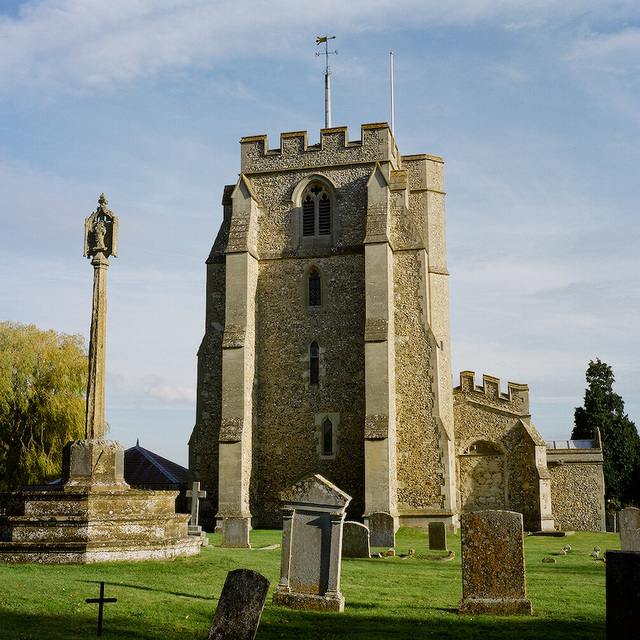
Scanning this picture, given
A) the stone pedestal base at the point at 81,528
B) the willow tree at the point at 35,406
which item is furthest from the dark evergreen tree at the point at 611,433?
the stone pedestal base at the point at 81,528

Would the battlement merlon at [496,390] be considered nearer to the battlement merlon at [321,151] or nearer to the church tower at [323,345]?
the church tower at [323,345]

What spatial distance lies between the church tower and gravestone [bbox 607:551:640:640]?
16.9 m

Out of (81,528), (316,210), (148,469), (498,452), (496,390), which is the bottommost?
(81,528)

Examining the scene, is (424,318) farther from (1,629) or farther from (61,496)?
(1,629)

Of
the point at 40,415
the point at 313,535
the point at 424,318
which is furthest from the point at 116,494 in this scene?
the point at 40,415

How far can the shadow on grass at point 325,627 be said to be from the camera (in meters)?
8.03

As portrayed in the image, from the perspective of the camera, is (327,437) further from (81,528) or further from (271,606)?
(271,606)

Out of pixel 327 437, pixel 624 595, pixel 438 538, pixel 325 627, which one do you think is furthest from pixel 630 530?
pixel 327 437

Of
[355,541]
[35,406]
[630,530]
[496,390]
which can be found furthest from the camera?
[496,390]

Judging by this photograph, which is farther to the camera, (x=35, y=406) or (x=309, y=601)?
(x=35, y=406)

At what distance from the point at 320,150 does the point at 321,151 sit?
0.21ft

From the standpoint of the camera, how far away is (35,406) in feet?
93.7

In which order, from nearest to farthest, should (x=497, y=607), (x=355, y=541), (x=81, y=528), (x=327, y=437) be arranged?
(x=497, y=607), (x=81, y=528), (x=355, y=541), (x=327, y=437)

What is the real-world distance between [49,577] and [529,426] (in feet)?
71.1
